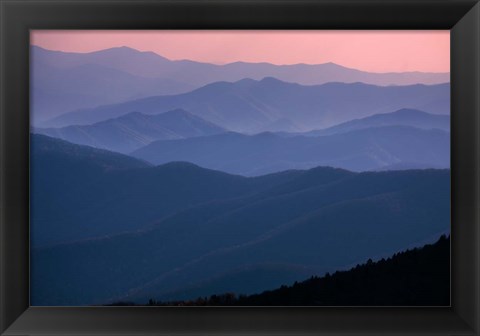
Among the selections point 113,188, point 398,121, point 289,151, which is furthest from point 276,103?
point 113,188

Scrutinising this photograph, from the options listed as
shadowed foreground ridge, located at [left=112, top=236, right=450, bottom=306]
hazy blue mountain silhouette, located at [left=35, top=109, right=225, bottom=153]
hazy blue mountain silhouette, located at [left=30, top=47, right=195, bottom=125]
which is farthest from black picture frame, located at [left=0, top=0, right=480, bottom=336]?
→ hazy blue mountain silhouette, located at [left=35, top=109, right=225, bottom=153]

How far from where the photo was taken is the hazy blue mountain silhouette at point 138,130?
2.22 metres

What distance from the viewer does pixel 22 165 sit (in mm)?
1707

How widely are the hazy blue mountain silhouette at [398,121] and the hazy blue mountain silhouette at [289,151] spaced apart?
0.07ft

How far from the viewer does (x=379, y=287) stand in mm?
2061

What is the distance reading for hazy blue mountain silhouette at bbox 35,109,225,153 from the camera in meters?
2.22

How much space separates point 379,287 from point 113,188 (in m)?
1.16

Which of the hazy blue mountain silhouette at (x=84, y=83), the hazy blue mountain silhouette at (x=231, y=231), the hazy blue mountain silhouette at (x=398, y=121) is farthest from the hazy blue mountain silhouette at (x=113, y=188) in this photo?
the hazy blue mountain silhouette at (x=398, y=121)

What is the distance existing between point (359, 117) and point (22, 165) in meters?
1.38

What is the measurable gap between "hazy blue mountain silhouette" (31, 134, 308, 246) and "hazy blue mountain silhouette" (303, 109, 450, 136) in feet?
1.01

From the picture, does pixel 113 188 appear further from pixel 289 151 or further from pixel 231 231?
pixel 289 151

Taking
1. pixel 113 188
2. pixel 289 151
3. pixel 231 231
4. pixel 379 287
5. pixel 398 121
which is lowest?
pixel 379 287

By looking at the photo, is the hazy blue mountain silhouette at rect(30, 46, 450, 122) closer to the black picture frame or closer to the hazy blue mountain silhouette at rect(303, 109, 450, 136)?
the hazy blue mountain silhouette at rect(303, 109, 450, 136)

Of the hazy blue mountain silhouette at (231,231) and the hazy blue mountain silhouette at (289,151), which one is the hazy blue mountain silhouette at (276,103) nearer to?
the hazy blue mountain silhouette at (289,151)
